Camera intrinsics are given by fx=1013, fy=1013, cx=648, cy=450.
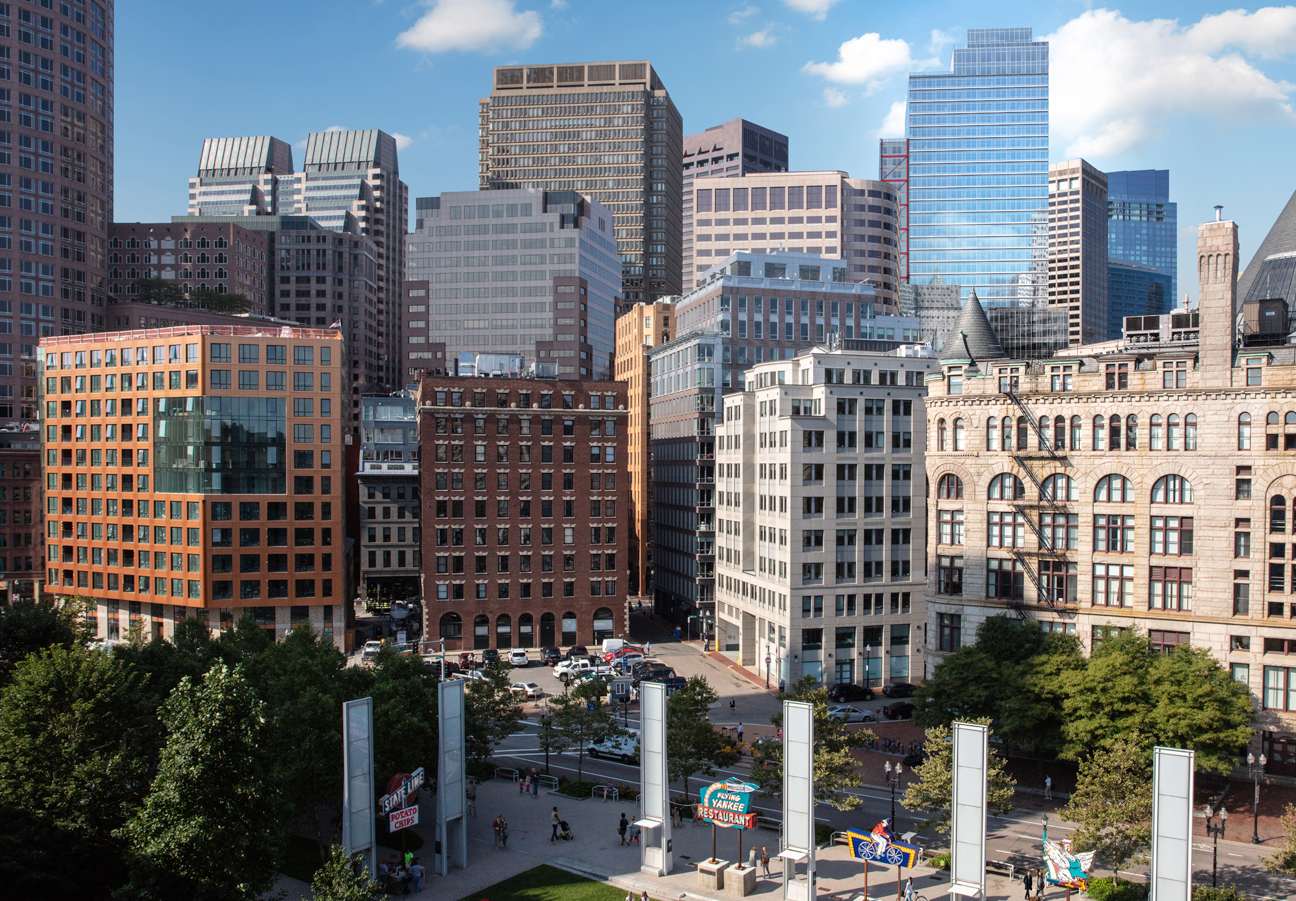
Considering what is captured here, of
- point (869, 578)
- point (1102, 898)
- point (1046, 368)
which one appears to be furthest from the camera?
point (869, 578)

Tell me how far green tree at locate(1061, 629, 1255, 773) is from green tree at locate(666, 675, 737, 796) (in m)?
21.7

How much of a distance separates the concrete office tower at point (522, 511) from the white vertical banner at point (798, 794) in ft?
210

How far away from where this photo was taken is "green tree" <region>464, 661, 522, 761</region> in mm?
61062

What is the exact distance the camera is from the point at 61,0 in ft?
545

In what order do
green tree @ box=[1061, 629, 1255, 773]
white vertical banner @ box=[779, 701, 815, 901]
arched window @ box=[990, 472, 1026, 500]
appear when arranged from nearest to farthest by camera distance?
white vertical banner @ box=[779, 701, 815, 901] → green tree @ box=[1061, 629, 1255, 773] → arched window @ box=[990, 472, 1026, 500]

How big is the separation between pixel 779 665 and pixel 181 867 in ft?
199

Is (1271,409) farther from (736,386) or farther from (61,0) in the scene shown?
(61,0)

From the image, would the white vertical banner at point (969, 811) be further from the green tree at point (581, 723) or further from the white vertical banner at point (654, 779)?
the green tree at point (581, 723)

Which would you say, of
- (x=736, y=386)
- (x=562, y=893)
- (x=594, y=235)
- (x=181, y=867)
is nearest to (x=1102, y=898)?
(x=562, y=893)

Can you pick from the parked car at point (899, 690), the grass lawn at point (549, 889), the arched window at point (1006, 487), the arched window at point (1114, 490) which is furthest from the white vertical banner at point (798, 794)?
the parked car at point (899, 690)

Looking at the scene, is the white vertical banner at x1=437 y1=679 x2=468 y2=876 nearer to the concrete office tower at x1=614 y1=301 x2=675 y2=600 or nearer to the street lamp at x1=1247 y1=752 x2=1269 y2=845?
the street lamp at x1=1247 y1=752 x2=1269 y2=845

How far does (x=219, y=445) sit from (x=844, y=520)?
6534 cm

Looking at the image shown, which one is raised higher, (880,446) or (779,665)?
(880,446)

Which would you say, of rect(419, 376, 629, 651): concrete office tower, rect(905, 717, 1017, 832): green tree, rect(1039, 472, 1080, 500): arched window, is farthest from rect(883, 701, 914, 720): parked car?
rect(419, 376, 629, 651): concrete office tower
